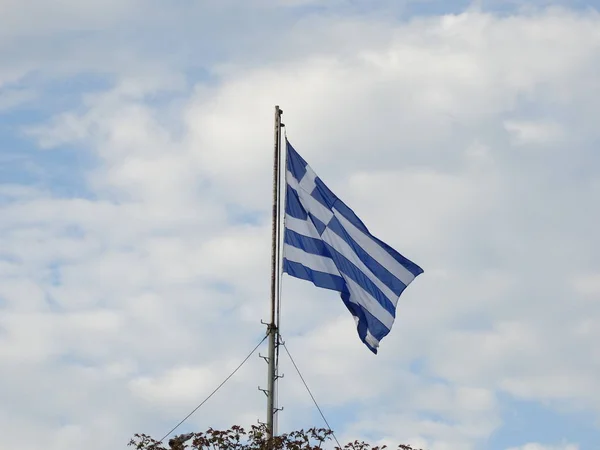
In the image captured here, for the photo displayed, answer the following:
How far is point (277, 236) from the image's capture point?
5391 cm

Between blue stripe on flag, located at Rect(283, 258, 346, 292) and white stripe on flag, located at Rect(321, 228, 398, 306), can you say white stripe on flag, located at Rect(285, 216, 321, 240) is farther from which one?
blue stripe on flag, located at Rect(283, 258, 346, 292)

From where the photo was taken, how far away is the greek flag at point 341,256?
54.3 meters

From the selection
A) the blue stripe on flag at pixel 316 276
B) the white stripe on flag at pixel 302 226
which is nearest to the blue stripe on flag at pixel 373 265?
the white stripe on flag at pixel 302 226

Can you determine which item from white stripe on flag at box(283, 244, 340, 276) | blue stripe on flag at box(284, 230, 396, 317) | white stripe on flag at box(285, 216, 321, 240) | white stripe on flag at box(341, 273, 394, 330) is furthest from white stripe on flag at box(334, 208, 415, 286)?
white stripe on flag at box(283, 244, 340, 276)

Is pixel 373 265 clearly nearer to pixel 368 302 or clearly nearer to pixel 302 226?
pixel 368 302

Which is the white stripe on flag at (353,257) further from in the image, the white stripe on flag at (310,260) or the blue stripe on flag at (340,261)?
the white stripe on flag at (310,260)

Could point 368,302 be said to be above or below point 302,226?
below

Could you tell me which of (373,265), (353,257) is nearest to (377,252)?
(373,265)

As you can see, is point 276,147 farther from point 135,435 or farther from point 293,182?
point 135,435

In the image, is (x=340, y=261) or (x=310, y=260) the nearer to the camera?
(x=310, y=260)

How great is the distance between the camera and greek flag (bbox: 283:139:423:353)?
5431 cm

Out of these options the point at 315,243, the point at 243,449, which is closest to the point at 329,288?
the point at 315,243

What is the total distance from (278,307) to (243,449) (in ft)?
11.6

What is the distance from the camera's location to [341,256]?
55031mm
